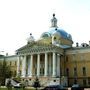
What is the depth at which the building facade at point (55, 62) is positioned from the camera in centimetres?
6850

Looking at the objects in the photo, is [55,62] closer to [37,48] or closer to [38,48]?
[38,48]

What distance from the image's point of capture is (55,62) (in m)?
68.4

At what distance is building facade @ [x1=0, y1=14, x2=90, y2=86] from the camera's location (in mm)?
68500

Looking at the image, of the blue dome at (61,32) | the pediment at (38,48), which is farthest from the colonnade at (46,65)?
the blue dome at (61,32)

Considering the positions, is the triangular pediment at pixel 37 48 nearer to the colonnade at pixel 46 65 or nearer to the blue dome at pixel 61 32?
the colonnade at pixel 46 65

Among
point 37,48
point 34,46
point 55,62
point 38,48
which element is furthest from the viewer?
point 34,46

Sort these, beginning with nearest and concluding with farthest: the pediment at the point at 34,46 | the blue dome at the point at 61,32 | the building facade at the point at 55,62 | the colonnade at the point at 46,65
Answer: the colonnade at the point at 46,65, the building facade at the point at 55,62, the pediment at the point at 34,46, the blue dome at the point at 61,32

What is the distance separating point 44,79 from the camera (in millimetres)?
68312

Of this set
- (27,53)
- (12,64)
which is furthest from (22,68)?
(12,64)

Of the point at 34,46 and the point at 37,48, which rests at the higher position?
the point at 34,46

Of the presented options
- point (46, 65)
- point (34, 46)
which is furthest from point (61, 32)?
point (46, 65)

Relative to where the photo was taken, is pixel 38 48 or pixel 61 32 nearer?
pixel 38 48

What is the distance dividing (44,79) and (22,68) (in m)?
9.76

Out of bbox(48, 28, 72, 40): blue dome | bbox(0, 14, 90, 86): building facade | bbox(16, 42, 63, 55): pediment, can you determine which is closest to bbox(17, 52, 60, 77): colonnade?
bbox(0, 14, 90, 86): building facade
